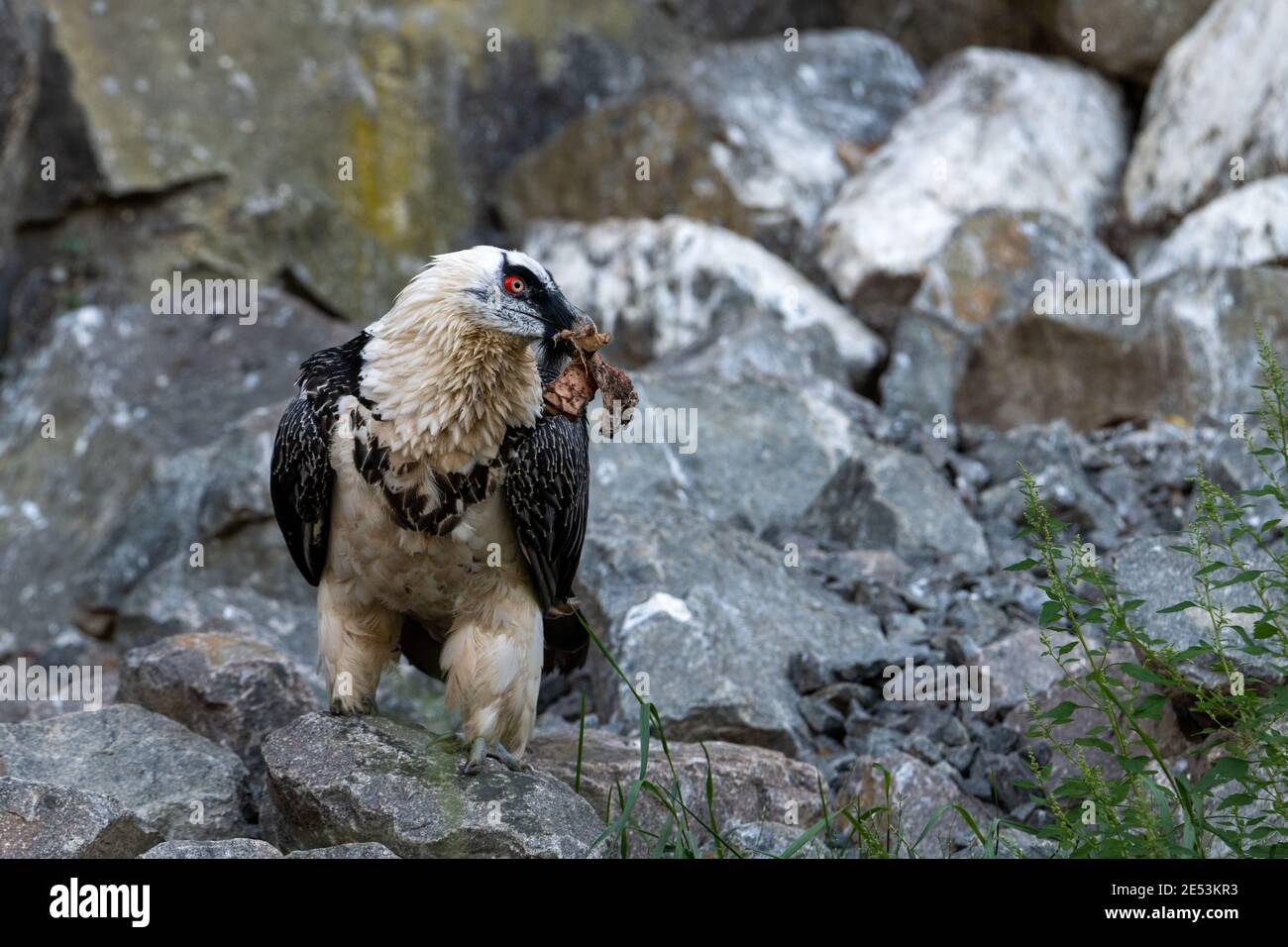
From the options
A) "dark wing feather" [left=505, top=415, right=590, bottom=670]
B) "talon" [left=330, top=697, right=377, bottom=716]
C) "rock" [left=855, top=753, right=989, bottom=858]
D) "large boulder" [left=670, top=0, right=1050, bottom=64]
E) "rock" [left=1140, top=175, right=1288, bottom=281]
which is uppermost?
"large boulder" [left=670, top=0, right=1050, bottom=64]

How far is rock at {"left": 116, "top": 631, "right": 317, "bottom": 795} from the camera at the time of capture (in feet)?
17.0

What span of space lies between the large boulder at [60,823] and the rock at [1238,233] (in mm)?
7198

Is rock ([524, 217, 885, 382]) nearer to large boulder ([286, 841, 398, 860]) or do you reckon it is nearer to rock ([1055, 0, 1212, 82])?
rock ([1055, 0, 1212, 82])

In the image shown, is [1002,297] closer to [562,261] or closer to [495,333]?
[562,261]

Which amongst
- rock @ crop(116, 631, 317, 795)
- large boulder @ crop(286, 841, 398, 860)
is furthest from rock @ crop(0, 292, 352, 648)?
large boulder @ crop(286, 841, 398, 860)

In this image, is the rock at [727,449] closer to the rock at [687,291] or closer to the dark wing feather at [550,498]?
the rock at [687,291]

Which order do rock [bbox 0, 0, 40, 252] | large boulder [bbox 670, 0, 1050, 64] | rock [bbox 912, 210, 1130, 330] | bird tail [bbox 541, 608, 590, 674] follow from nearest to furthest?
bird tail [bbox 541, 608, 590, 674] < rock [bbox 0, 0, 40, 252] < rock [bbox 912, 210, 1130, 330] < large boulder [bbox 670, 0, 1050, 64]

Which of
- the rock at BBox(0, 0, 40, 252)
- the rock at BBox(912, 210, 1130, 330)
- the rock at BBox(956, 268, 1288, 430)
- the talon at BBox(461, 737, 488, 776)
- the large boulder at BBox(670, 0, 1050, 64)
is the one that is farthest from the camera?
the large boulder at BBox(670, 0, 1050, 64)

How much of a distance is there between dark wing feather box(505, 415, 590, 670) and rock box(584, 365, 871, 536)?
261 centimetres

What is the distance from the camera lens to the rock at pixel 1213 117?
9805 millimetres

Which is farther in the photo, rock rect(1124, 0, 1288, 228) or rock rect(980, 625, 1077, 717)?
rock rect(1124, 0, 1288, 228)

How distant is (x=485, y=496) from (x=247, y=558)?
12.8 ft

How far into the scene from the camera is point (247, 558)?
7.99m
